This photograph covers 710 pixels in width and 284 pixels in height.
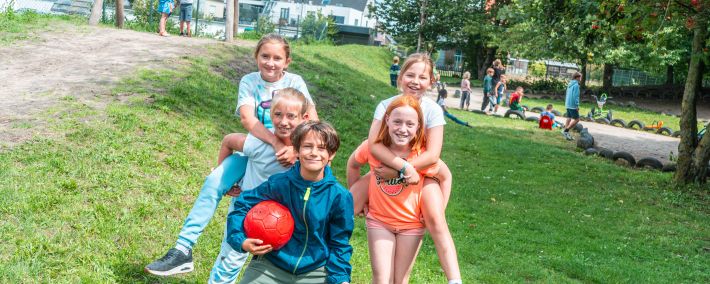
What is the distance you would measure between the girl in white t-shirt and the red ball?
895 millimetres

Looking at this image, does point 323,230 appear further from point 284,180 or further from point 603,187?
point 603,187

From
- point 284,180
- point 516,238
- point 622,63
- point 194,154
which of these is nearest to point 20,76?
point 194,154

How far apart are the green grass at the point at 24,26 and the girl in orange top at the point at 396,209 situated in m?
11.1

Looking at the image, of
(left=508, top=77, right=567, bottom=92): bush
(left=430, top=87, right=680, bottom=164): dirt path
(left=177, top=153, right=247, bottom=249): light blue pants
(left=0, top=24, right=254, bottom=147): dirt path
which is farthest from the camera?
(left=508, top=77, right=567, bottom=92): bush

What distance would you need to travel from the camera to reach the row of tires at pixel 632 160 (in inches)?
601

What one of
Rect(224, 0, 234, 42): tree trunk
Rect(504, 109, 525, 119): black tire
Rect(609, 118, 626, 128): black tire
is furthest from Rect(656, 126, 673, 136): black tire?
Rect(224, 0, 234, 42): tree trunk

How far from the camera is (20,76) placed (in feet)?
37.3

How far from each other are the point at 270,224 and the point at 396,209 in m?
1.12

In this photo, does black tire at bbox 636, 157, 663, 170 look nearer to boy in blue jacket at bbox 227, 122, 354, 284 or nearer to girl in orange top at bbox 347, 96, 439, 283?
girl in orange top at bbox 347, 96, 439, 283

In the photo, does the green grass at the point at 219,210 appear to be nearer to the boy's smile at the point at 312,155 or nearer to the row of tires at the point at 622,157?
the row of tires at the point at 622,157

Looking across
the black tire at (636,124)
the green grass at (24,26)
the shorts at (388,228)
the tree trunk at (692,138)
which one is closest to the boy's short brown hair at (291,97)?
the shorts at (388,228)

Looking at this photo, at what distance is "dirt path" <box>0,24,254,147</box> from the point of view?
29.8 ft

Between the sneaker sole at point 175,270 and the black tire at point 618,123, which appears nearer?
the sneaker sole at point 175,270

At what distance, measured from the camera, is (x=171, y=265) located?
5031mm
